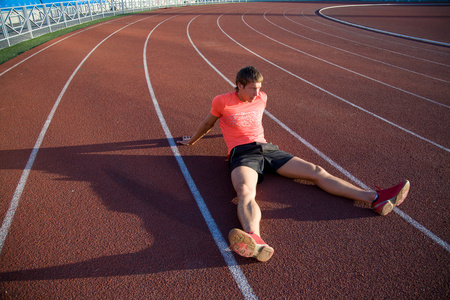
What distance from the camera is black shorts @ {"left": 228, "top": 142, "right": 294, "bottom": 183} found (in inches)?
131

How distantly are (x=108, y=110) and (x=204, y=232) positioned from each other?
12.5ft

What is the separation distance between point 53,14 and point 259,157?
17254 millimetres

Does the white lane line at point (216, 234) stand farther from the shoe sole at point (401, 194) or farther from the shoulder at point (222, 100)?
the shoe sole at point (401, 194)

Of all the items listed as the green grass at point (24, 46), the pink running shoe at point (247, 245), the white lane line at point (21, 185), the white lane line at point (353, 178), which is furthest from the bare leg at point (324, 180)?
the green grass at point (24, 46)

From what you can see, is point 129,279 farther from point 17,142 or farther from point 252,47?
point 252,47

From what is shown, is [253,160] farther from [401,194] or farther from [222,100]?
[401,194]

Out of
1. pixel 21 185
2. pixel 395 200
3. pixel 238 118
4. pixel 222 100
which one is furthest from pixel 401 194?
pixel 21 185

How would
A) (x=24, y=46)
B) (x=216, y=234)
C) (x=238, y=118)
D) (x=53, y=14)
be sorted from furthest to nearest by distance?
(x=53, y=14) → (x=24, y=46) → (x=238, y=118) → (x=216, y=234)

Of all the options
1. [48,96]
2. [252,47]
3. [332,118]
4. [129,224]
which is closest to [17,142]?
[48,96]

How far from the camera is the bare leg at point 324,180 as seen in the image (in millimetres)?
3219

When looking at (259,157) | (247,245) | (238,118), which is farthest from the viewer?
(238,118)

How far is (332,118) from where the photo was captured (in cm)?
550

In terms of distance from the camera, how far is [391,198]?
3.05m

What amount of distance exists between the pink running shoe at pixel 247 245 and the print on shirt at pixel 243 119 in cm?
154
